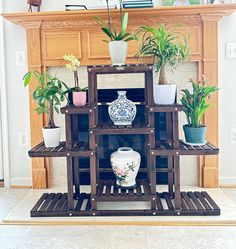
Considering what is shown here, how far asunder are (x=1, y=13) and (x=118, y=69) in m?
1.14

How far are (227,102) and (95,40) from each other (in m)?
1.12

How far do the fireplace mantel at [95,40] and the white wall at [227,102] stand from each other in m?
0.10

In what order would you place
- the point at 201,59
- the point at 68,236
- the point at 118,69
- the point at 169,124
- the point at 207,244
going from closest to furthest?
the point at 207,244, the point at 68,236, the point at 118,69, the point at 169,124, the point at 201,59

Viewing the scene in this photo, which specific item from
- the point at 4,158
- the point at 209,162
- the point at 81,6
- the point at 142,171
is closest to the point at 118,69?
the point at 81,6

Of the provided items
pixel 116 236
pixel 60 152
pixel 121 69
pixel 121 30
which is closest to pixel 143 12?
pixel 121 30

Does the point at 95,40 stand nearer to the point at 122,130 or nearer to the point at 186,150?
the point at 122,130

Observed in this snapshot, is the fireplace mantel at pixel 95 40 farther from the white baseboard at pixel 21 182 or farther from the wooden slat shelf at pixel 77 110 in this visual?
the wooden slat shelf at pixel 77 110

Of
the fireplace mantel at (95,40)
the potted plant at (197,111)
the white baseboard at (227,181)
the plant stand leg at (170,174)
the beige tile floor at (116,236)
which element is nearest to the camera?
the beige tile floor at (116,236)

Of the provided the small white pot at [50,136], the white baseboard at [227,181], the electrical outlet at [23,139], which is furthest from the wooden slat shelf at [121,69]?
the white baseboard at [227,181]

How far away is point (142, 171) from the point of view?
2.67 metres

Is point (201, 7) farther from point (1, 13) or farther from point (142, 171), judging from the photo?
Result: point (1, 13)

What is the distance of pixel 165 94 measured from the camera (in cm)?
216

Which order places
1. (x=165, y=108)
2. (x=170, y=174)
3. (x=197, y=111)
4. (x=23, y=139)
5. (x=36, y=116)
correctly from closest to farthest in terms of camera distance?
(x=165, y=108), (x=197, y=111), (x=170, y=174), (x=36, y=116), (x=23, y=139)

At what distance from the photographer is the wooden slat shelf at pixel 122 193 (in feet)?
7.13
